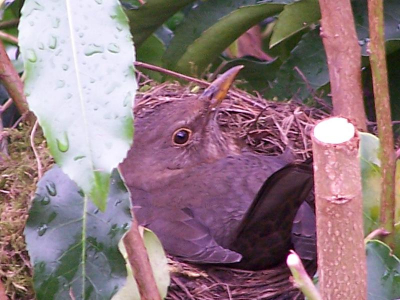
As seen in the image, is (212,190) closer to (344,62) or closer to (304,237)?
(304,237)

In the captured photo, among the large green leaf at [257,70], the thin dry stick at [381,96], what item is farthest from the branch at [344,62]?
the large green leaf at [257,70]

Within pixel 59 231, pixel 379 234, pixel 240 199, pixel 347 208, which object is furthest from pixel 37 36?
pixel 240 199

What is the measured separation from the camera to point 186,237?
2043 millimetres

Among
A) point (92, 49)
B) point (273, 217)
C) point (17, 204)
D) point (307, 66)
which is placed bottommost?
point (17, 204)

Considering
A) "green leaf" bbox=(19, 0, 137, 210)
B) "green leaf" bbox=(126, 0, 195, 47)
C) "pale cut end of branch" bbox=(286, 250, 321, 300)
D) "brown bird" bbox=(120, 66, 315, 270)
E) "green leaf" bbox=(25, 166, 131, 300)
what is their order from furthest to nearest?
"green leaf" bbox=(126, 0, 195, 47), "brown bird" bbox=(120, 66, 315, 270), "green leaf" bbox=(25, 166, 131, 300), "green leaf" bbox=(19, 0, 137, 210), "pale cut end of branch" bbox=(286, 250, 321, 300)

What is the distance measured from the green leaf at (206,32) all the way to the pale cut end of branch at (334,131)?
1325 millimetres

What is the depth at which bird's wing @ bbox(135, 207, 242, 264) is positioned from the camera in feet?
6.46

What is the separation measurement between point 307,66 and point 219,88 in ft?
1.09

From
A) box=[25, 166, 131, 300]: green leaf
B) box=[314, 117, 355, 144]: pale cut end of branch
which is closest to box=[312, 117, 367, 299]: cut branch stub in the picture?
box=[314, 117, 355, 144]: pale cut end of branch

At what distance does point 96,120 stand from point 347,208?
15.2 inches

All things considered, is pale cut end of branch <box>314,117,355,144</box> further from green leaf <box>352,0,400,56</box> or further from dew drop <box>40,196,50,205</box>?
green leaf <box>352,0,400,56</box>

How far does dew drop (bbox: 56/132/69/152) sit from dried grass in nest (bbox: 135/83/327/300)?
3.46 feet

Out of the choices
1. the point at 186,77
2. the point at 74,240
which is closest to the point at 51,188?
the point at 74,240

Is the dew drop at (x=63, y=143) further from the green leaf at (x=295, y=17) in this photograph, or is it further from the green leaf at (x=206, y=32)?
the green leaf at (x=206, y=32)
